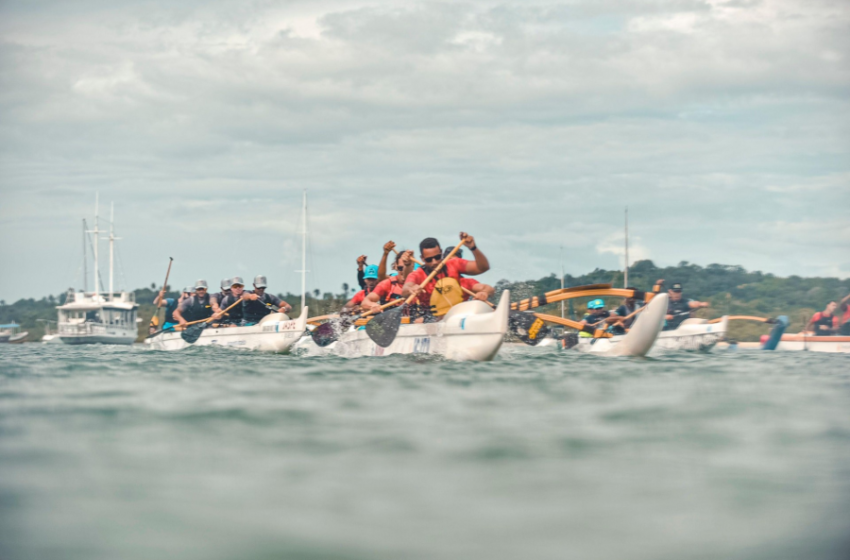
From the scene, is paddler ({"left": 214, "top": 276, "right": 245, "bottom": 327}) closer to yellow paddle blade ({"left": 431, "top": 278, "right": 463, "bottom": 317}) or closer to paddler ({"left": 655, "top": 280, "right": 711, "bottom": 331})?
yellow paddle blade ({"left": 431, "top": 278, "right": 463, "bottom": 317})

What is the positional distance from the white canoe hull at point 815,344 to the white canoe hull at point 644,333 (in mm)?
8375

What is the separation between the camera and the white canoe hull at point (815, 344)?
64.6 feet

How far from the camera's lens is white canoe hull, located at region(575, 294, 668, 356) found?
43.2 ft

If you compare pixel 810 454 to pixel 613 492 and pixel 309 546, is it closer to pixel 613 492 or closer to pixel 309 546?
pixel 613 492

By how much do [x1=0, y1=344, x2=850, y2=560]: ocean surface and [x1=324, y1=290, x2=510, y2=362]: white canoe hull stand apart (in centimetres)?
330

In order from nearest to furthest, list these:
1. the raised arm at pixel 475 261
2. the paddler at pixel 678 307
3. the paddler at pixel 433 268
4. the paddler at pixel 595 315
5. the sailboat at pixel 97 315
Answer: the raised arm at pixel 475 261
the paddler at pixel 433 268
the paddler at pixel 678 307
the paddler at pixel 595 315
the sailboat at pixel 97 315

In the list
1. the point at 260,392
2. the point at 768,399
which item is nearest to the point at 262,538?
the point at 260,392

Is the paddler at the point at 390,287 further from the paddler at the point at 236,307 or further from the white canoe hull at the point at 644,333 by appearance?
the paddler at the point at 236,307

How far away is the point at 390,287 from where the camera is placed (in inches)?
590

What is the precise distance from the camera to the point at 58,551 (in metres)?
3.39

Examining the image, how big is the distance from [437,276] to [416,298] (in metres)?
0.52

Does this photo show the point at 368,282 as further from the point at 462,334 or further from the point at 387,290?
the point at 462,334

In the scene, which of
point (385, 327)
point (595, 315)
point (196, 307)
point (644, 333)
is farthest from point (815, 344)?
point (196, 307)

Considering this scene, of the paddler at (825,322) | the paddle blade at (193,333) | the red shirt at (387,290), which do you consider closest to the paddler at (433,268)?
the red shirt at (387,290)
